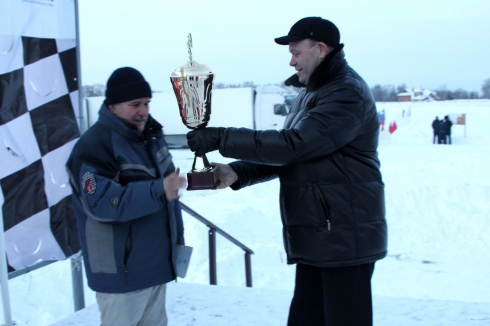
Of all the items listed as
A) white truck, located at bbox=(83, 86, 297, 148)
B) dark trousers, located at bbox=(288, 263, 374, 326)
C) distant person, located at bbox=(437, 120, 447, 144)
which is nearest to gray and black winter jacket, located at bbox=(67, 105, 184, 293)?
dark trousers, located at bbox=(288, 263, 374, 326)

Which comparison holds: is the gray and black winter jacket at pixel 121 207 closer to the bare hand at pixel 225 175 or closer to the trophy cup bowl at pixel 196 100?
the trophy cup bowl at pixel 196 100

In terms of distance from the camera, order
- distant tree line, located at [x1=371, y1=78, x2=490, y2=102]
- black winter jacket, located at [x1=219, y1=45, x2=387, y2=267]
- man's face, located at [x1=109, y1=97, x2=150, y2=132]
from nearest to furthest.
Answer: black winter jacket, located at [x1=219, y1=45, x2=387, y2=267] < man's face, located at [x1=109, y1=97, x2=150, y2=132] < distant tree line, located at [x1=371, y1=78, x2=490, y2=102]

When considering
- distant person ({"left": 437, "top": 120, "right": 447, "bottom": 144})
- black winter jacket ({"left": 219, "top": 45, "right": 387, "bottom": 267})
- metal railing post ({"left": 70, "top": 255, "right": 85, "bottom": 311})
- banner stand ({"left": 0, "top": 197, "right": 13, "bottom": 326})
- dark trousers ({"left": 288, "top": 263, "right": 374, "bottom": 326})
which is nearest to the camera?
black winter jacket ({"left": 219, "top": 45, "right": 387, "bottom": 267})

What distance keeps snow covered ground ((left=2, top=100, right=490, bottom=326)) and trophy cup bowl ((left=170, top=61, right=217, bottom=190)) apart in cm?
162

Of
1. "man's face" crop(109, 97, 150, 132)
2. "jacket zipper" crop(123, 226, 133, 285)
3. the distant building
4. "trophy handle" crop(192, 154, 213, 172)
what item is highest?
the distant building

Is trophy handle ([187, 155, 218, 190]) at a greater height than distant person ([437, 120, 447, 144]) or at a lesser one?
greater

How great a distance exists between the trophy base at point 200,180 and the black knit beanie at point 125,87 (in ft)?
1.43

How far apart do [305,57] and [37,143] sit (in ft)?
6.67

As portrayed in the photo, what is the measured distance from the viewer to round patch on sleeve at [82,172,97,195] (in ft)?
6.91

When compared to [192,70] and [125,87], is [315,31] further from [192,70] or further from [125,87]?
[125,87]

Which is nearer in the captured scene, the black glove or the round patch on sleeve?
the round patch on sleeve

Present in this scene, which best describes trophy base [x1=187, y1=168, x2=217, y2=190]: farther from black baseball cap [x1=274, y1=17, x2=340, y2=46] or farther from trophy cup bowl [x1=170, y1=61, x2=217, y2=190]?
black baseball cap [x1=274, y1=17, x2=340, y2=46]

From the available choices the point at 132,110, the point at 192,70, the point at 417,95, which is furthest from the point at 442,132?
the point at 417,95

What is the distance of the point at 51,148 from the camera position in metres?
3.45
